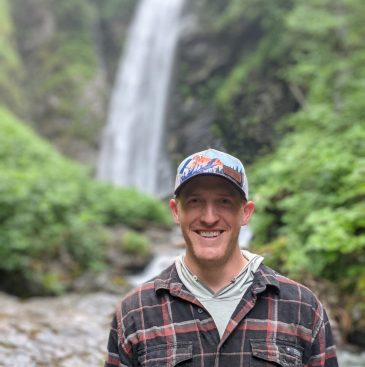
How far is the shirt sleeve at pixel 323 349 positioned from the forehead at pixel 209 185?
69 cm

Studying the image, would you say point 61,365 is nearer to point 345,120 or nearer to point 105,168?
point 345,120

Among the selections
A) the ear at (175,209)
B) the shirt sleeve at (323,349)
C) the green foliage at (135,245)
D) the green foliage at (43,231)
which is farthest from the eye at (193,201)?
the green foliage at (135,245)

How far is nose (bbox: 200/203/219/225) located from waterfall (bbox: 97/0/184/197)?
77.4ft

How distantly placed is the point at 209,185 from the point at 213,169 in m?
0.08

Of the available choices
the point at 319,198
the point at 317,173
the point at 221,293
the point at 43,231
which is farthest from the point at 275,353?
the point at 43,231

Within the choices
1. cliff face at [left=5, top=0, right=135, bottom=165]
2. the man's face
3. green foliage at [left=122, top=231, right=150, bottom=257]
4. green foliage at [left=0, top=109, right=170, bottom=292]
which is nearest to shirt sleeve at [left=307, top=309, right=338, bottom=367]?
the man's face

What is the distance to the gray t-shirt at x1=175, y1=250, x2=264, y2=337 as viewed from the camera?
6.53 ft

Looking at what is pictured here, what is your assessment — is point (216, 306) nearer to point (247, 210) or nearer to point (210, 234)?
point (210, 234)

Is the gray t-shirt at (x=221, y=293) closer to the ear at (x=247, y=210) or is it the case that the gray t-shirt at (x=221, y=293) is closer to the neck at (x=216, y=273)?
the neck at (x=216, y=273)

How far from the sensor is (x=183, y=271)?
2115 mm

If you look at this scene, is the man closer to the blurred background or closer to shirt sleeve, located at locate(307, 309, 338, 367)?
shirt sleeve, located at locate(307, 309, 338, 367)

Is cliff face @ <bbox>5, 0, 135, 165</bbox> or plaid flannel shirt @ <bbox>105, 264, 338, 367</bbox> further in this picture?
cliff face @ <bbox>5, 0, 135, 165</bbox>

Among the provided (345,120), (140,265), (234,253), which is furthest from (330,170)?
(140,265)

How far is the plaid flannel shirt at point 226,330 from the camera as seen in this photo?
1.93 meters
